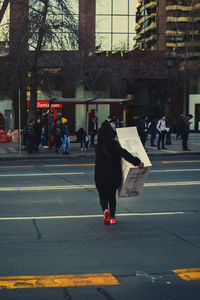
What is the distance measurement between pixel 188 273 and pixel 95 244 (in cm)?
169

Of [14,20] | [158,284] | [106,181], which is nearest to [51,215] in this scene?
[106,181]

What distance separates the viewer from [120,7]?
157 ft

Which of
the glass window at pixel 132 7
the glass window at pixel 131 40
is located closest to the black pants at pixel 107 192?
the glass window at pixel 131 40

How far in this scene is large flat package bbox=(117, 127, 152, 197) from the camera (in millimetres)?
8336

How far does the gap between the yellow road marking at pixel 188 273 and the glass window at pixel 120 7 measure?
4366 centimetres

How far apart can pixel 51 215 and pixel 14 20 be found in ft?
60.7

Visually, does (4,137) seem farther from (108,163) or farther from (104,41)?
(108,163)

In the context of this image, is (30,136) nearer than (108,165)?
No

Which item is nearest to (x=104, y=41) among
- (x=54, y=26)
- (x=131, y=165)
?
(x=54, y=26)

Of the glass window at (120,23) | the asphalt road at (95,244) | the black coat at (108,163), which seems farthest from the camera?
the glass window at (120,23)

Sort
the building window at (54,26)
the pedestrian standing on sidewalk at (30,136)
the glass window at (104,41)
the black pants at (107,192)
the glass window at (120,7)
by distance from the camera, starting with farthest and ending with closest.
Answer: the glass window at (120,7) → the glass window at (104,41) → the building window at (54,26) → the pedestrian standing on sidewalk at (30,136) → the black pants at (107,192)

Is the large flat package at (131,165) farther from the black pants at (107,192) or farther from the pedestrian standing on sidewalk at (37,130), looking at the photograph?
the pedestrian standing on sidewalk at (37,130)

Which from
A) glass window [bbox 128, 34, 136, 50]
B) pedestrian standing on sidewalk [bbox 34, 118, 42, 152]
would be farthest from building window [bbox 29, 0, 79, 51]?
glass window [bbox 128, 34, 136, 50]

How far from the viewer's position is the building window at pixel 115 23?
47.2 metres
